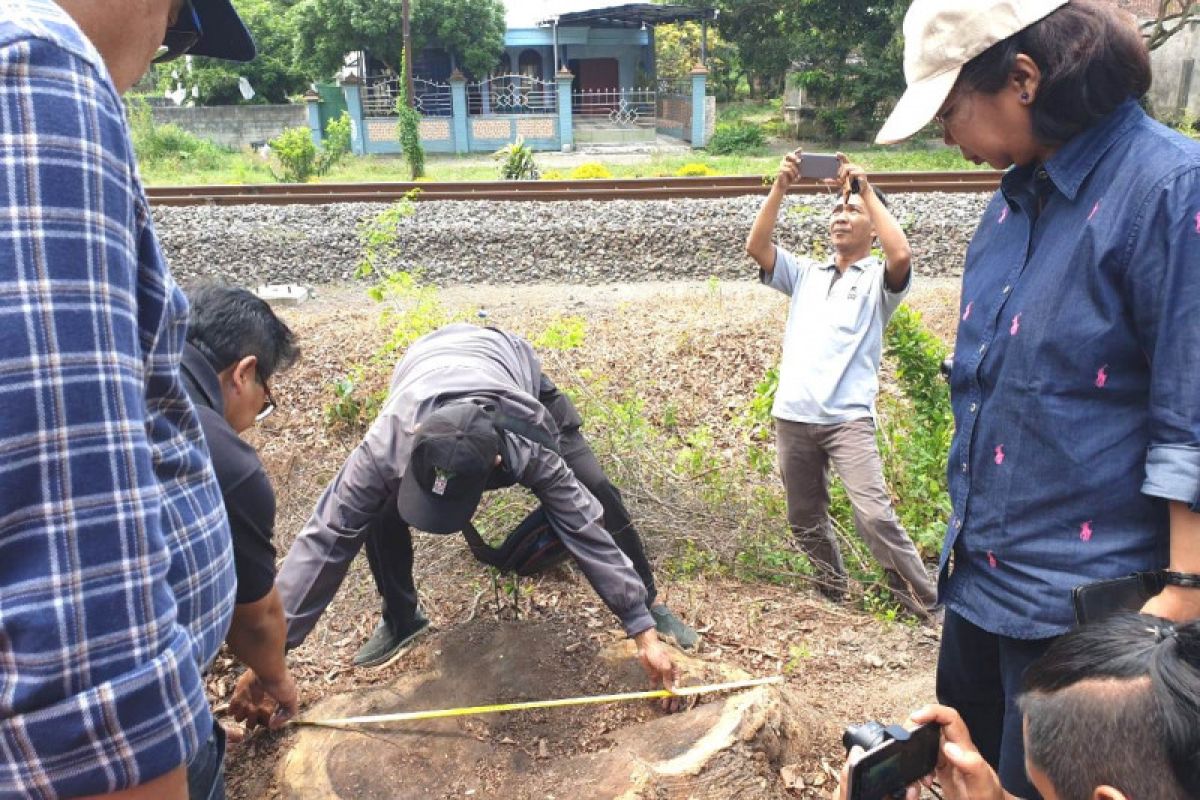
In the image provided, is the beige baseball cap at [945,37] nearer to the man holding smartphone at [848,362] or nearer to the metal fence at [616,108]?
the man holding smartphone at [848,362]

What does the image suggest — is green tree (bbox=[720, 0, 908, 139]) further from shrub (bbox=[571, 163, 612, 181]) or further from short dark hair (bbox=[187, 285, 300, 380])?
short dark hair (bbox=[187, 285, 300, 380])

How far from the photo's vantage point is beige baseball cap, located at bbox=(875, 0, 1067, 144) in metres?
1.73

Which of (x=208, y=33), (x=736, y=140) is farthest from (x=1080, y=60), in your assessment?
Answer: (x=736, y=140)

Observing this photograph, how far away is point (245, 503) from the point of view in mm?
1998

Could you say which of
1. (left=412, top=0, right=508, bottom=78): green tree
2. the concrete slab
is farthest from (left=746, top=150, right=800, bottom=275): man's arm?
(left=412, top=0, right=508, bottom=78): green tree

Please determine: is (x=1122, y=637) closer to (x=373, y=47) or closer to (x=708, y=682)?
(x=708, y=682)

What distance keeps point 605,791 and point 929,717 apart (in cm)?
100

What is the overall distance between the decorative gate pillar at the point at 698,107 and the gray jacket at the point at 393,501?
72.2 ft

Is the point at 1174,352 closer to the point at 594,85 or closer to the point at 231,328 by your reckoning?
the point at 231,328

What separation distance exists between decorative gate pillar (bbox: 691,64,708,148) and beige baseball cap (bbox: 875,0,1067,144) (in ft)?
74.7

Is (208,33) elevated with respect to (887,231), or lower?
elevated

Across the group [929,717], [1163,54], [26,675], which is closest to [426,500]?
[929,717]

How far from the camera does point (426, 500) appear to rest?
9.02 feet

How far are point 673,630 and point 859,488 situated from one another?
143 centimetres
